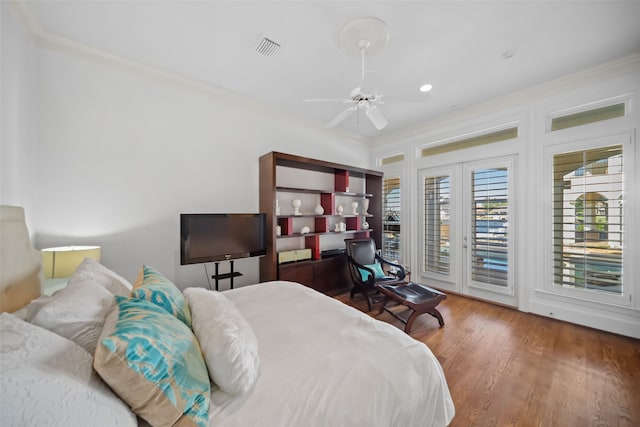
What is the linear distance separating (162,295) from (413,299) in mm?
2481

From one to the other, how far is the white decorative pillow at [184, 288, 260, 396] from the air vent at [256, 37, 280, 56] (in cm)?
233

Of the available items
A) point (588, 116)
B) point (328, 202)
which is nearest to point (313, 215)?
point (328, 202)

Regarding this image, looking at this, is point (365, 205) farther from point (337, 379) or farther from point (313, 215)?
point (337, 379)

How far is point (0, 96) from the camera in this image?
5.12 ft

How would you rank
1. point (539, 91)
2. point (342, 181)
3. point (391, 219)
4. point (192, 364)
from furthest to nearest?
point (391, 219) < point (342, 181) < point (539, 91) < point (192, 364)

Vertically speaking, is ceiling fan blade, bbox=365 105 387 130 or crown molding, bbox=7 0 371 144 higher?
crown molding, bbox=7 0 371 144

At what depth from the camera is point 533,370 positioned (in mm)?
2014

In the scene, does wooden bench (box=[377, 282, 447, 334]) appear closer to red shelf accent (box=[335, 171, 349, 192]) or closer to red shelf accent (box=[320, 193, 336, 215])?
red shelf accent (box=[320, 193, 336, 215])

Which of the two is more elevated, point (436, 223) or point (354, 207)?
point (354, 207)

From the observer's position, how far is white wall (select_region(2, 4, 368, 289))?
7.20 feet

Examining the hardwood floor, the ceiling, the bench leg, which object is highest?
the ceiling

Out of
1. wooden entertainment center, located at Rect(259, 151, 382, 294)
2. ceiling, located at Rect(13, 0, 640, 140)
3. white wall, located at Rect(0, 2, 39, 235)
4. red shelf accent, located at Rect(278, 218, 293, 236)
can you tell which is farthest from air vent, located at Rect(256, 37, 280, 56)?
red shelf accent, located at Rect(278, 218, 293, 236)

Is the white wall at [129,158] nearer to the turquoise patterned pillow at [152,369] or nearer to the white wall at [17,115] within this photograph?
the white wall at [17,115]

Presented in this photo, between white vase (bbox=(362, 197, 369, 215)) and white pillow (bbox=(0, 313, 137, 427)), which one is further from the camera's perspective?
white vase (bbox=(362, 197, 369, 215))
